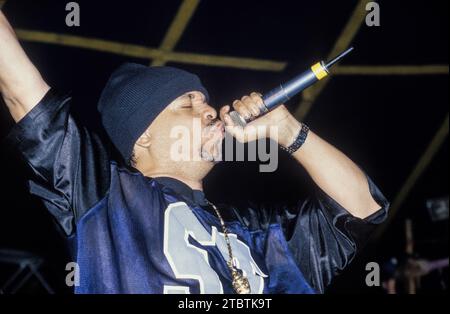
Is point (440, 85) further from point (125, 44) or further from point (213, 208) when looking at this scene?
point (213, 208)

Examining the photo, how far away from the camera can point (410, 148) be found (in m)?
4.95

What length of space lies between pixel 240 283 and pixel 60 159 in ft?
2.05

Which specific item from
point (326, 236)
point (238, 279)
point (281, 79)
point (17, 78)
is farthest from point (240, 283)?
point (281, 79)

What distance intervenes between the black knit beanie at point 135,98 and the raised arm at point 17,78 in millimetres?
452

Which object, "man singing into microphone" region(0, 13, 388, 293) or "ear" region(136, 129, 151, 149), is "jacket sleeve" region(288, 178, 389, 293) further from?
"ear" region(136, 129, 151, 149)

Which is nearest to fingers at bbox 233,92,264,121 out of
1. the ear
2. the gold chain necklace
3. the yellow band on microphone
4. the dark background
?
the yellow band on microphone

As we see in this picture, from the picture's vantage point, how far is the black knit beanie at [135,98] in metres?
1.88

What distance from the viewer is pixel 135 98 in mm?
1895

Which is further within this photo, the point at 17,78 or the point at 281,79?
the point at 281,79

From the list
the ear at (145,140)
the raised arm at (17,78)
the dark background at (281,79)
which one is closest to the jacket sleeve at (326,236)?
the ear at (145,140)

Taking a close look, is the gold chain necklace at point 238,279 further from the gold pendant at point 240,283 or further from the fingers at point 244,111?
the fingers at point 244,111

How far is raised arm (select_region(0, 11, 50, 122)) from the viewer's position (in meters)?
1.41

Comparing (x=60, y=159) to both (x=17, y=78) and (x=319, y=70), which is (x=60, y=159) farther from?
(x=319, y=70)

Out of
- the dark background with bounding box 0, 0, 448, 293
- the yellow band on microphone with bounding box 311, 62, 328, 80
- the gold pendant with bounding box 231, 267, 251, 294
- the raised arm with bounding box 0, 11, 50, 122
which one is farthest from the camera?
the dark background with bounding box 0, 0, 448, 293
